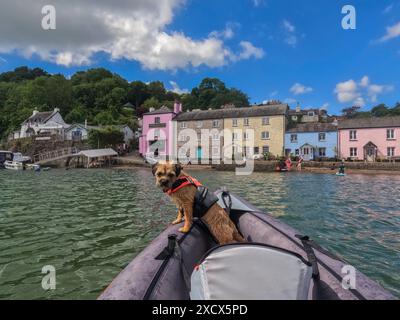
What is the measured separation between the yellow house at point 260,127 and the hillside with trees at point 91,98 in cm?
3053

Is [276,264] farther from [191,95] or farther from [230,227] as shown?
[191,95]

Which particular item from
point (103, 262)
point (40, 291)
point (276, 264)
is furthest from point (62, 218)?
point (276, 264)

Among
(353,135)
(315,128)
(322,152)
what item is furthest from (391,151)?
(315,128)

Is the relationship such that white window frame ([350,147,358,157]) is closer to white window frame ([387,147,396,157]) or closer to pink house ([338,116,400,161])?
pink house ([338,116,400,161])

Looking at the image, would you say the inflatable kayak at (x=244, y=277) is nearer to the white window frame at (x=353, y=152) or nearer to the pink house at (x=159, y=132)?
the white window frame at (x=353, y=152)

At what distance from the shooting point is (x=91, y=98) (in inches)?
3374

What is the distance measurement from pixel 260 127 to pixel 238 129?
371cm

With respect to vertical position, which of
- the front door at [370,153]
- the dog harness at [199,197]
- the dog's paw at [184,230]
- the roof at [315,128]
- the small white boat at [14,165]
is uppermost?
the roof at [315,128]

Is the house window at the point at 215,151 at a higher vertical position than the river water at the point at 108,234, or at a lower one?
higher

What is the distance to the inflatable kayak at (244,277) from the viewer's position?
7.38 ft

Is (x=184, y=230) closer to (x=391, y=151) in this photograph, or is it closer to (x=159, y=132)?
(x=391, y=151)

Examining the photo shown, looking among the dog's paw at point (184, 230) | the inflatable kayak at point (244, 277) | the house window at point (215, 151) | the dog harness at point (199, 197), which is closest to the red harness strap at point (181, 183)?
the dog harness at point (199, 197)

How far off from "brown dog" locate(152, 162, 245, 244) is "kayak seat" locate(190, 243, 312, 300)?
5.54 feet

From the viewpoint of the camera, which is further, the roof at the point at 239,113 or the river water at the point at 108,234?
the roof at the point at 239,113
